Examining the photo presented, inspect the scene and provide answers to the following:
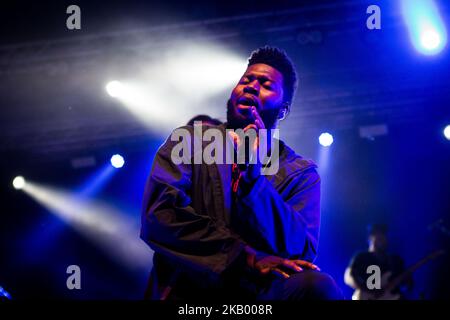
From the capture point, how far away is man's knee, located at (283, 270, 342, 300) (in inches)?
72.0

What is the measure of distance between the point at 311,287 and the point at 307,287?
0.04ft

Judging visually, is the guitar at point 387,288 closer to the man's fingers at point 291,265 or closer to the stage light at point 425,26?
the stage light at point 425,26

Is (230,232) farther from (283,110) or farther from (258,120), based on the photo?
(283,110)

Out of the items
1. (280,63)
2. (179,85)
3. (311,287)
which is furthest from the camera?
(179,85)

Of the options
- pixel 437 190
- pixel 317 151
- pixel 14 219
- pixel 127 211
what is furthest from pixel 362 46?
pixel 14 219

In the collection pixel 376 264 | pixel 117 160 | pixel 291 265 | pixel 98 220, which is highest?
pixel 117 160

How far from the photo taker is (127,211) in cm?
950

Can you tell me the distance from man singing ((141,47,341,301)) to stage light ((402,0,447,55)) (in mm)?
4486

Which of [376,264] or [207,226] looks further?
[376,264]

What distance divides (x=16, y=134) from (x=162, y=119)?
2.43 meters

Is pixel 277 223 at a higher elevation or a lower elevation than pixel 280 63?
lower

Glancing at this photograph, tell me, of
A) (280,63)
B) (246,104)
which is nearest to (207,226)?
(246,104)

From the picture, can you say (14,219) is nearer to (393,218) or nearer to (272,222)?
(393,218)

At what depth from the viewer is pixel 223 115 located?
8859 millimetres
